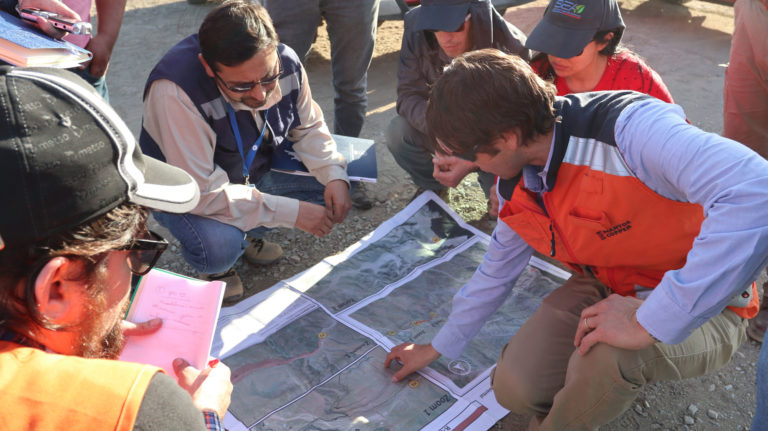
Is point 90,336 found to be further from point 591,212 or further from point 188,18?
point 188,18

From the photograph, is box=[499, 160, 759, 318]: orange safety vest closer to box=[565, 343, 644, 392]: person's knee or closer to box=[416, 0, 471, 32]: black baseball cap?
box=[565, 343, 644, 392]: person's knee

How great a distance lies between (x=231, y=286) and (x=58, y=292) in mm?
1655

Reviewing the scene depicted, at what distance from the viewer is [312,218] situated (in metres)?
2.58

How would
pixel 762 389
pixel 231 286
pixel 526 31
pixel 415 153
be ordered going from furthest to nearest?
pixel 526 31, pixel 415 153, pixel 231 286, pixel 762 389

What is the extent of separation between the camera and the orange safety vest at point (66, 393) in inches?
34.0

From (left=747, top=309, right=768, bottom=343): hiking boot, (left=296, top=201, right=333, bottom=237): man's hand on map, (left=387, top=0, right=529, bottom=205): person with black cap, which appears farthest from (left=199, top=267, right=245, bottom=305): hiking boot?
(left=747, top=309, right=768, bottom=343): hiking boot

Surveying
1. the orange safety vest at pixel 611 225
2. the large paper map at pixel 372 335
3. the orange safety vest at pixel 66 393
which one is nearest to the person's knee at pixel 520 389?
the large paper map at pixel 372 335

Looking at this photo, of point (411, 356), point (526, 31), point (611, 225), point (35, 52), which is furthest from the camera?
point (526, 31)

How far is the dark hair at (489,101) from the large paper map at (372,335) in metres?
0.93

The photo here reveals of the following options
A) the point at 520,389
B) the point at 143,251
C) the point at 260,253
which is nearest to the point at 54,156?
the point at 143,251

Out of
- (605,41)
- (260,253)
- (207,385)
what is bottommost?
(260,253)

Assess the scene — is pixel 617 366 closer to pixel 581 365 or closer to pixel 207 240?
pixel 581 365

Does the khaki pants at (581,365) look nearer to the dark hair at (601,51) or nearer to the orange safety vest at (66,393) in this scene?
the dark hair at (601,51)

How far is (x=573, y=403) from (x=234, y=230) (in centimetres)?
144
